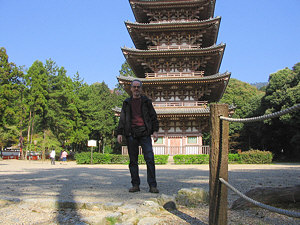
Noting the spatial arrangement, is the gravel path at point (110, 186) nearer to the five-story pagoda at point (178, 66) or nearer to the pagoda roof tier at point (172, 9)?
the five-story pagoda at point (178, 66)

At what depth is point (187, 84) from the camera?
20031mm

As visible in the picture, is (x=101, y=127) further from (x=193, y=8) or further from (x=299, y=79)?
(x=299, y=79)

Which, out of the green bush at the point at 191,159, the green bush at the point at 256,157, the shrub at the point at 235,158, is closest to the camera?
the green bush at the point at 191,159

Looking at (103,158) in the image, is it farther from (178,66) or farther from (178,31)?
(178,31)

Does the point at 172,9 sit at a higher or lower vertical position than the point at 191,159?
higher

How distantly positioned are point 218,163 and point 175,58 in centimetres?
1912

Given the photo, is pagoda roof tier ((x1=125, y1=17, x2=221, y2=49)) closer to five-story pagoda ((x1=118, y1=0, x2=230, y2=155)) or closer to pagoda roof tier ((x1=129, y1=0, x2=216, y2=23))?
five-story pagoda ((x1=118, y1=0, x2=230, y2=155))

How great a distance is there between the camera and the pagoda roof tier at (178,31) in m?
20.5

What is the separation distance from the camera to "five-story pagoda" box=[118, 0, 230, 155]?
19.9 meters

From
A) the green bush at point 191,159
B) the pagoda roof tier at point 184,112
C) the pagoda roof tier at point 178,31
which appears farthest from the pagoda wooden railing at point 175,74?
the green bush at point 191,159

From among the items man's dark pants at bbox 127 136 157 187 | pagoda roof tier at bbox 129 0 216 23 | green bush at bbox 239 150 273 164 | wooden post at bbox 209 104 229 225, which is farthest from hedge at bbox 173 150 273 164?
wooden post at bbox 209 104 229 225

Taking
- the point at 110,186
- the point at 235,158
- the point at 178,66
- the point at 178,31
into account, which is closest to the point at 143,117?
the point at 110,186

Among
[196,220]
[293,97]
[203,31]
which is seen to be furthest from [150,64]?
[196,220]

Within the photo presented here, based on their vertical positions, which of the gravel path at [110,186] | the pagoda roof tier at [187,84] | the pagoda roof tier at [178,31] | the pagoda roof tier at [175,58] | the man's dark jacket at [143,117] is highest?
the pagoda roof tier at [178,31]
